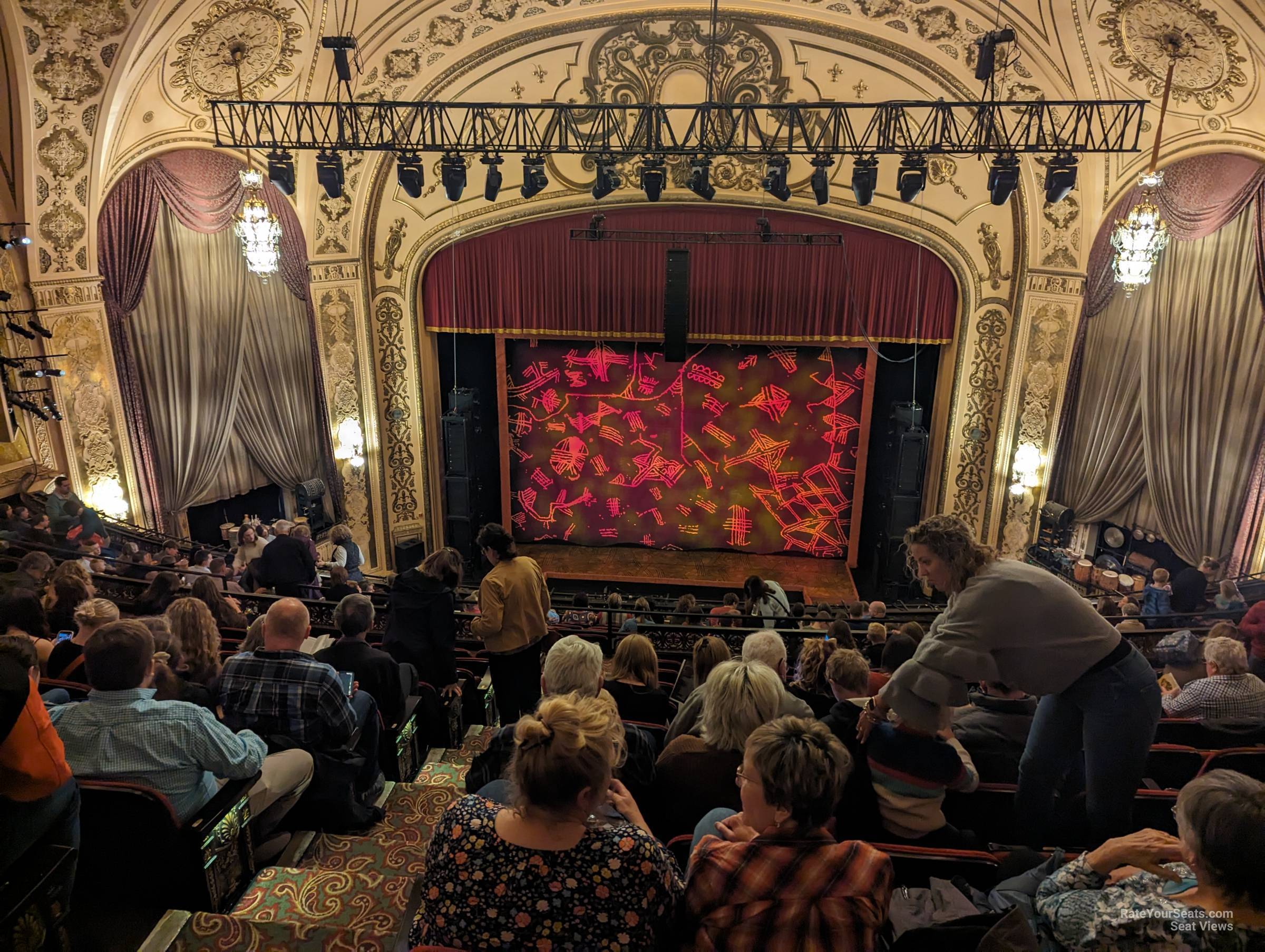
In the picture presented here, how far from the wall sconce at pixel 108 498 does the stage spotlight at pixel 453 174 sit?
187 inches

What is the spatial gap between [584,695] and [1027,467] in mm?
9681

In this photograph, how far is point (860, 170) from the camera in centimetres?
816

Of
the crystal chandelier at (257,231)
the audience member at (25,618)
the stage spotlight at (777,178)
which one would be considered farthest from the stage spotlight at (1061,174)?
the audience member at (25,618)

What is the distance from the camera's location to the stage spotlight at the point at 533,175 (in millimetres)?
8805

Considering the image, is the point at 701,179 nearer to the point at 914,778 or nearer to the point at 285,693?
the point at 285,693

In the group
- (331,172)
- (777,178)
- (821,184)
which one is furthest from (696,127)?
(331,172)

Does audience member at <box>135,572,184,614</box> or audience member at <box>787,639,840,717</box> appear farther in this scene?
audience member at <box>135,572,184,614</box>

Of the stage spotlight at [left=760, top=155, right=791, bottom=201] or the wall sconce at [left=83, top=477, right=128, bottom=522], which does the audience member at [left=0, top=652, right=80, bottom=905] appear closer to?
the stage spotlight at [left=760, top=155, right=791, bottom=201]

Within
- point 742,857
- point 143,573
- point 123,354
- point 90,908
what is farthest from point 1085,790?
point 123,354

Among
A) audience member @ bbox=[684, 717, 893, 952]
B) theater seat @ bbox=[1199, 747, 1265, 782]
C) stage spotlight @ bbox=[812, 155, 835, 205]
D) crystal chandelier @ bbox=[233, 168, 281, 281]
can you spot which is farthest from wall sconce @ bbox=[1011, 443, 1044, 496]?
audience member @ bbox=[684, 717, 893, 952]

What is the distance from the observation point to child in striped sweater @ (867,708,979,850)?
→ 9.16 ft

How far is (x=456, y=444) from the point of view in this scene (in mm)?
12430

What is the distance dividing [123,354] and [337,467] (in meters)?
3.24

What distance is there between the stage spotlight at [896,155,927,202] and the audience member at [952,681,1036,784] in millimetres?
5490
